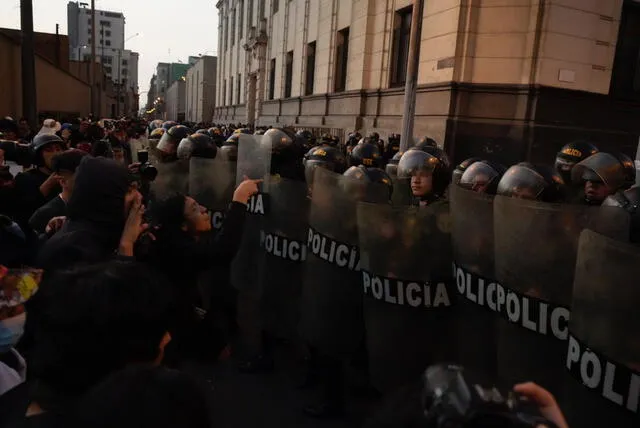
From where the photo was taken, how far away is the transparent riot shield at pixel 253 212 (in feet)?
14.0

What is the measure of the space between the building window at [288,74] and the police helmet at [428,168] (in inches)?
954

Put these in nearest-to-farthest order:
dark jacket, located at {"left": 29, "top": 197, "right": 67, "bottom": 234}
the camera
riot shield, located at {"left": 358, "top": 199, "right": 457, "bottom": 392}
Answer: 1. the camera
2. riot shield, located at {"left": 358, "top": 199, "right": 457, "bottom": 392}
3. dark jacket, located at {"left": 29, "top": 197, "right": 67, "bottom": 234}

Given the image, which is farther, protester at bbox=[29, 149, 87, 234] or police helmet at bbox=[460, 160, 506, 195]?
police helmet at bbox=[460, 160, 506, 195]

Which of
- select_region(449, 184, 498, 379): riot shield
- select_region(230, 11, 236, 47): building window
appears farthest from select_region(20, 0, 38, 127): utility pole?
select_region(230, 11, 236, 47): building window

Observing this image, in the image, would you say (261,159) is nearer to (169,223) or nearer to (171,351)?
(169,223)

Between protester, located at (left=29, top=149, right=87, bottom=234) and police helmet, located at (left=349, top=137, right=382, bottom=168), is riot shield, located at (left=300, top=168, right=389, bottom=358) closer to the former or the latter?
protester, located at (left=29, top=149, right=87, bottom=234)

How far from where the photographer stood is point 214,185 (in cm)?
488

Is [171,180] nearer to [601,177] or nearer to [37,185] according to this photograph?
[37,185]

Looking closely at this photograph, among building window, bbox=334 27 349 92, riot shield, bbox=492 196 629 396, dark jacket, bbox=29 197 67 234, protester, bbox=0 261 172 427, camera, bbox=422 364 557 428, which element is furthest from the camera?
building window, bbox=334 27 349 92

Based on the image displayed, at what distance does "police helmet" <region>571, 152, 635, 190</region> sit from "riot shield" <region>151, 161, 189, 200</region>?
3.64 metres

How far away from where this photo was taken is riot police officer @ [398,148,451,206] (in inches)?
157

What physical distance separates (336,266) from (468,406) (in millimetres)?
2699

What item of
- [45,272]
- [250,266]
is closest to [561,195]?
[250,266]

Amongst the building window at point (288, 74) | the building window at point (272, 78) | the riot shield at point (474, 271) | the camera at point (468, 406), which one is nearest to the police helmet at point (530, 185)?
the riot shield at point (474, 271)
